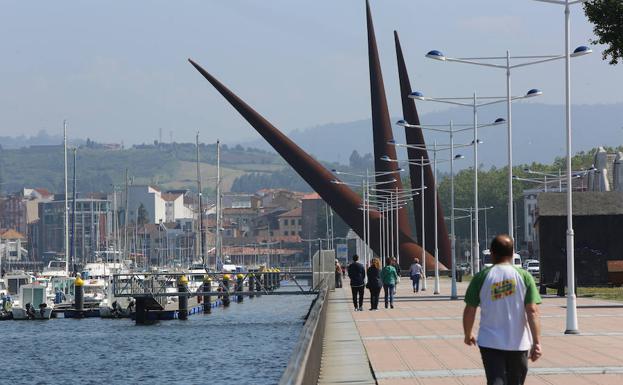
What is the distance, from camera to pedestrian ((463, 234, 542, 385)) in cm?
1136

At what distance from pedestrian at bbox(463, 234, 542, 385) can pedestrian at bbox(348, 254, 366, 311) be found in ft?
93.5

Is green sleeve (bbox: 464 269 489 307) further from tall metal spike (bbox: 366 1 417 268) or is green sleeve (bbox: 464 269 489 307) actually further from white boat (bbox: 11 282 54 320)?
tall metal spike (bbox: 366 1 417 268)

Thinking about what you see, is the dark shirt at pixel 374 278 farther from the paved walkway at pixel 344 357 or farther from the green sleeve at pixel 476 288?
the green sleeve at pixel 476 288

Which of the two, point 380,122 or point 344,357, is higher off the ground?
point 380,122

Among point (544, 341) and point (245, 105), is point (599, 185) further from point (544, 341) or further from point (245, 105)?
point (544, 341)

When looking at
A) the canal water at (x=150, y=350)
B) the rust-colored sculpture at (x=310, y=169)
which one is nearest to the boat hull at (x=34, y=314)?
the canal water at (x=150, y=350)

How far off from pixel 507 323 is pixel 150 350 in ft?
120

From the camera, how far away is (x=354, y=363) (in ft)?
69.4

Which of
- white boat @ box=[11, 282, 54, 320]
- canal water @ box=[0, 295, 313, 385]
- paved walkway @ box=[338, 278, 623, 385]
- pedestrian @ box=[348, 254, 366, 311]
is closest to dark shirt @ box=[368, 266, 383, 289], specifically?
pedestrian @ box=[348, 254, 366, 311]

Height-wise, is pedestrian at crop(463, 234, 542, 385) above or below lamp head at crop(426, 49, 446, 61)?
below

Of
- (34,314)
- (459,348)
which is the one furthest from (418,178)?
(459,348)

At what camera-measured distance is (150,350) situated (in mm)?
47125

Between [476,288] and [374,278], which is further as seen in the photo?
[374,278]

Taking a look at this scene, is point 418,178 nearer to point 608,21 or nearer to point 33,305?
point 33,305
